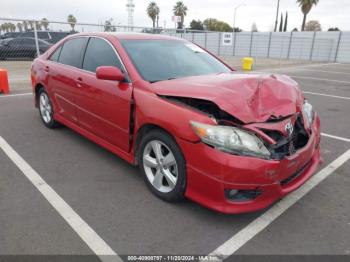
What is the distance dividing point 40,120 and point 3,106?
5.49 ft

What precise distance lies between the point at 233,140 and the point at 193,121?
0.37 m

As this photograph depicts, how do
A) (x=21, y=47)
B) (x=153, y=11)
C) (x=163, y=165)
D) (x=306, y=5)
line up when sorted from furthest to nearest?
(x=153, y=11)
(x=306, y=5)
(x=21, y=47)
(x=163, y=165)

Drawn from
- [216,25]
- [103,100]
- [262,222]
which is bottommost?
[262,222]

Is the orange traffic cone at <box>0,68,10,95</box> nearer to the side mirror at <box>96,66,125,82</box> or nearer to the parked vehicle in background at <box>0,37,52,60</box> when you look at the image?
the side mirror at <box>96,66,125,82</box>

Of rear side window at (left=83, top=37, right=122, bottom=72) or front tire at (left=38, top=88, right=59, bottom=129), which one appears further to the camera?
front tire at (left=38, top=88, right=59, bottom=129)

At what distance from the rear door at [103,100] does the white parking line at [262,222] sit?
1518mm

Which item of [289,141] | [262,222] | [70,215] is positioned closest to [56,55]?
[70,215]

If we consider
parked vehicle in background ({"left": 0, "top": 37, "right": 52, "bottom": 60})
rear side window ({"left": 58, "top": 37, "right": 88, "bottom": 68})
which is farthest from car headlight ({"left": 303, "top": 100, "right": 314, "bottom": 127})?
parked vehicle in background ({"left": 0, "top": 37, "right": 52, "bottom": 60})

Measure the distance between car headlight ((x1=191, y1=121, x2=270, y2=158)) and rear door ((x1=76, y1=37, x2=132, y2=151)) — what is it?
3.54 ft

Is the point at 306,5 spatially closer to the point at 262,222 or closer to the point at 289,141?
the point at 289,141

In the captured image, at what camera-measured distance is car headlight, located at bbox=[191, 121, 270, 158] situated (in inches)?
99.2

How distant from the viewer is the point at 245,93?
2859 millimetres

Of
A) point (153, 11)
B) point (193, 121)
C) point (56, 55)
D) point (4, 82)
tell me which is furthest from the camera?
point (153, 11)

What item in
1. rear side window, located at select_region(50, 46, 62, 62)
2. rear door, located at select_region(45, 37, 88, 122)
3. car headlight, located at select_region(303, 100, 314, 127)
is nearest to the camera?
car headlight, located at select_region(303, 100, 314, 127)
